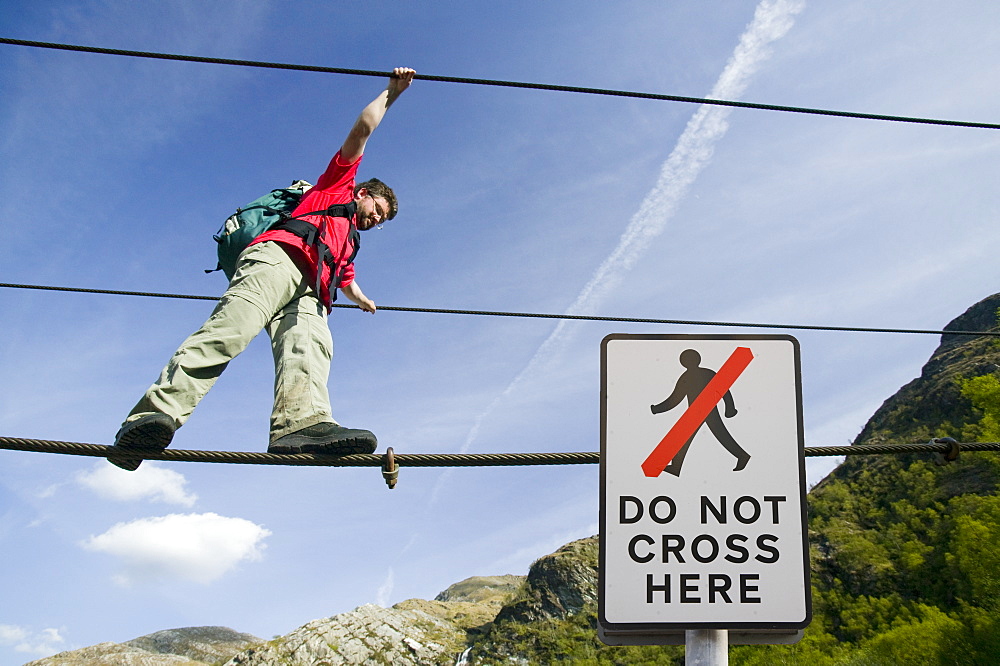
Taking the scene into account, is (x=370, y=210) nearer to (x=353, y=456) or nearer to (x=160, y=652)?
(x=353, y=456)

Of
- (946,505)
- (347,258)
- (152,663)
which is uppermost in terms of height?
(946,505)

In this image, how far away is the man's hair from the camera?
14.5 ft

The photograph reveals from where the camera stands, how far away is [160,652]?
540 ft

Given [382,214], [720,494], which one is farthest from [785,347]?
[382,214]

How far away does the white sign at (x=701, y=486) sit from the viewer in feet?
6.21

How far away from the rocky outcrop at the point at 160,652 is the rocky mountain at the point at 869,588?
83cm

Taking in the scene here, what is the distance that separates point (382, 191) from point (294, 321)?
991 millimetres

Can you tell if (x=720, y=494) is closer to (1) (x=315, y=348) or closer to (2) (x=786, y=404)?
(2) (x=786, y=404)

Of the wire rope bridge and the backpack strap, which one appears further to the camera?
the backpack strap

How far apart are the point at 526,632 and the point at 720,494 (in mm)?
99812

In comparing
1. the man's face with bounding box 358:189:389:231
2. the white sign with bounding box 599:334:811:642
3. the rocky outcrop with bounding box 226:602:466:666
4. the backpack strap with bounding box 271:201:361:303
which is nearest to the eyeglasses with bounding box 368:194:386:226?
the man's face with bounding box 358:189:389:231

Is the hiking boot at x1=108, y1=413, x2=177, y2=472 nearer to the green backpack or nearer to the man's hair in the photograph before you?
the green backpack

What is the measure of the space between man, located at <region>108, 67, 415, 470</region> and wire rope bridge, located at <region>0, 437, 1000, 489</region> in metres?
0.06

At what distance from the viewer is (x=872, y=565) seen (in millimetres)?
61781
